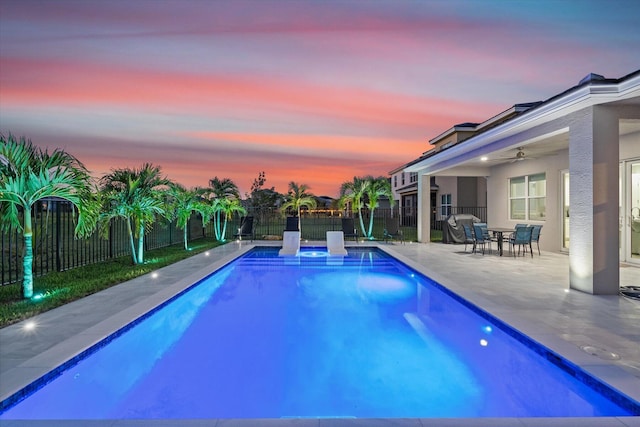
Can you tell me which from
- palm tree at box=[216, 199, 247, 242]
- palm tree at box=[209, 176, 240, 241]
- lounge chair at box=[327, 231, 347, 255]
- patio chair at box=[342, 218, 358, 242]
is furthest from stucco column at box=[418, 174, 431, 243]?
palm tree at box=[209, 176, 240, 241]

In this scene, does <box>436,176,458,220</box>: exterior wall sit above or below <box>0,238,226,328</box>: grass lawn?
above

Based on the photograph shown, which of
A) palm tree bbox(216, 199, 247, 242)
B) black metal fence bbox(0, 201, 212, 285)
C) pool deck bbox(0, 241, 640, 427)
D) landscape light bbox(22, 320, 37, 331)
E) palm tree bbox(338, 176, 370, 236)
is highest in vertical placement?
palm tree bbox(338, 176, 370, 236)

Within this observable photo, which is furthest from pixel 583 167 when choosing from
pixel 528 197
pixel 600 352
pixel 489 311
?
pixel 528 197

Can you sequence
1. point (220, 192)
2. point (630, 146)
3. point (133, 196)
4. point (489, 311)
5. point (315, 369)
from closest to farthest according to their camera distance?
point (315, 369)
point (489, 311)
point (630, 146)
point (133, 196)
point (220, 192)

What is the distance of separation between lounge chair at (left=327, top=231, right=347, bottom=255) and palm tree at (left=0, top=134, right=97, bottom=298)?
8.27 m

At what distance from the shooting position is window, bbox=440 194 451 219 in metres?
22.3

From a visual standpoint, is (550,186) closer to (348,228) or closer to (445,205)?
(348,228)

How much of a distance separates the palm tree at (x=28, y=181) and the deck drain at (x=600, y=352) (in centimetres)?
743

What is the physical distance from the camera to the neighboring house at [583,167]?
5.59m

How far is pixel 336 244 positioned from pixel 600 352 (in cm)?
969

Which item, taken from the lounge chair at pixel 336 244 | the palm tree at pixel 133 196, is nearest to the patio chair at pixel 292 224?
the lounge chair at pixel 336 244

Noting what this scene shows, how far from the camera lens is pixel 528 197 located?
12.8 m

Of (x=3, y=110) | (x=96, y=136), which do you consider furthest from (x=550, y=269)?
(x=96, y=136)

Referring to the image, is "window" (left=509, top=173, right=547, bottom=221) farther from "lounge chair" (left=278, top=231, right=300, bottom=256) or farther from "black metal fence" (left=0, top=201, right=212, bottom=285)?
"black metal fence" (left=0, top=201, right=212, bottom=285)
